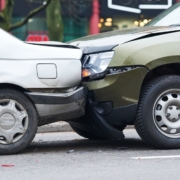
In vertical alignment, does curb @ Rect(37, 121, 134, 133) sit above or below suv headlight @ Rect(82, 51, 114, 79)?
below

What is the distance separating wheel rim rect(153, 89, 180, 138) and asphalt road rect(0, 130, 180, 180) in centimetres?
25

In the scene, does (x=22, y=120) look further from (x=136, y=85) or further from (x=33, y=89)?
(x=136, y=85)

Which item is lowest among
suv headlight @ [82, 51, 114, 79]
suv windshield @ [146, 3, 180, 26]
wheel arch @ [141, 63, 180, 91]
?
wheel arch @ [141, 63, 180, 91]

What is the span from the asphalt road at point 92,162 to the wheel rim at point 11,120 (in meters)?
0.21

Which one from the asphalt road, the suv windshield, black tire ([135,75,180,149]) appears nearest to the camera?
the asphalt road

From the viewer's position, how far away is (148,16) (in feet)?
101

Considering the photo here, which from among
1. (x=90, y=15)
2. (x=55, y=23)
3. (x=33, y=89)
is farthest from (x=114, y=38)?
(x=90, y=15)

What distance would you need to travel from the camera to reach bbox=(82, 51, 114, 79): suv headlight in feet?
20.3

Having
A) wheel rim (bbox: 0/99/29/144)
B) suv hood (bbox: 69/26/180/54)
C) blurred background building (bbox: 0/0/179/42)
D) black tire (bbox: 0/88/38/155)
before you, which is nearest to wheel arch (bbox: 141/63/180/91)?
suv hood (bbox: 69/26/180/54)

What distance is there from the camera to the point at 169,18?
737 centimetres

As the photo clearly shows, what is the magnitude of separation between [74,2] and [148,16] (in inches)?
167

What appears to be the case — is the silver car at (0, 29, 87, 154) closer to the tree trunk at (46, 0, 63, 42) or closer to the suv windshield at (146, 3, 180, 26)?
the suv windshield at (146, 3, 180, 26)

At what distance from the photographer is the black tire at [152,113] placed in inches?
248

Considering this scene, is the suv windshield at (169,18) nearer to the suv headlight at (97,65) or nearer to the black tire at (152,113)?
the black tire at (152,113)
